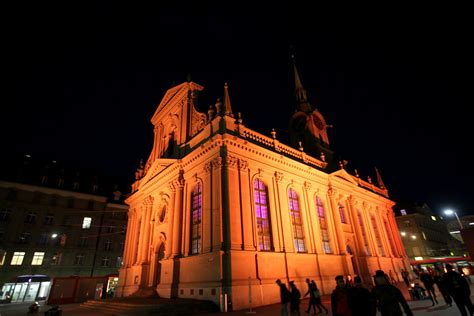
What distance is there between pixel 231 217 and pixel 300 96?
88.4 ft

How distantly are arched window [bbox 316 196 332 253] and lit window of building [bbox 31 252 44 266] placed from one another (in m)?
32.6

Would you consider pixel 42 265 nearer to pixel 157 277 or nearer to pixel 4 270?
pixel 4 270

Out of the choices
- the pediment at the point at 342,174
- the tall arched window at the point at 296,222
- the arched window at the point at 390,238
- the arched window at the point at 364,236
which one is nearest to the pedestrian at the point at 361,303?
the tall arched window at the point at 296,222

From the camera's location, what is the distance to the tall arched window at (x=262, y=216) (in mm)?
17219

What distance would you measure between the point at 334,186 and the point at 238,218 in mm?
13980

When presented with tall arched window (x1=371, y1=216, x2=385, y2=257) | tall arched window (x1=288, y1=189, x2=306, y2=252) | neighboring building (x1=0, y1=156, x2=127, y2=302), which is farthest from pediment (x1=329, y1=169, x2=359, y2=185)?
neighboring building (x1=0, y1=156, x2=127, y2=302)

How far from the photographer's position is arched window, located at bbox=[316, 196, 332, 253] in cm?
2198

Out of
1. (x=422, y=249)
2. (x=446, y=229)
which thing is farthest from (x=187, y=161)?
(x=446, y=229)

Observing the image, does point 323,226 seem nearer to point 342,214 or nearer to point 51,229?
point 342,214

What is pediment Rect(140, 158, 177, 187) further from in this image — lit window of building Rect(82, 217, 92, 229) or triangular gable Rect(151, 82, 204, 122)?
lit window of building Rect(82, 217, 92, 229)

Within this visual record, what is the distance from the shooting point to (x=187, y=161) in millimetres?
20062

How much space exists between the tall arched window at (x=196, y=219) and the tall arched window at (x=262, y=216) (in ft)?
13.0

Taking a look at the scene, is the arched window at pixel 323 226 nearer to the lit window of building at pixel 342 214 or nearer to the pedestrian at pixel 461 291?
the lit window of building at pixel 342 214

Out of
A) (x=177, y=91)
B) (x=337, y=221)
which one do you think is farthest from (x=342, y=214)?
(x=177, y=91)
